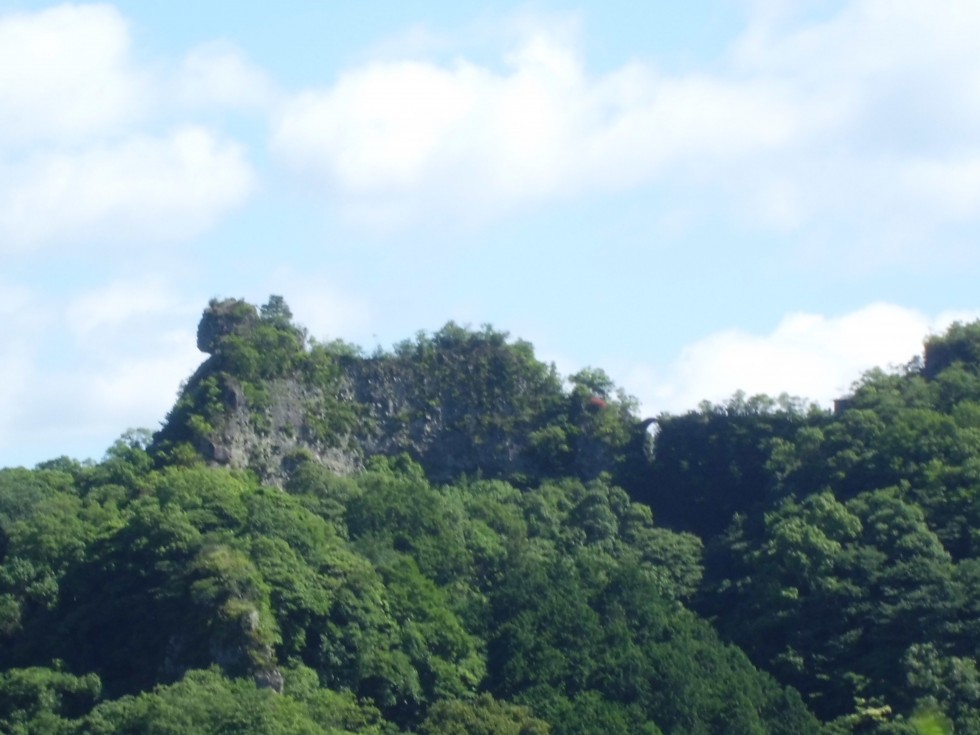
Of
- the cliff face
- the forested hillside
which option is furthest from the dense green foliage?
the cliff face

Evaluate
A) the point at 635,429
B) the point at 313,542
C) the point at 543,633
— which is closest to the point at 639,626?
the point at 543,633

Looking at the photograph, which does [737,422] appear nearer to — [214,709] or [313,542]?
[313,542]

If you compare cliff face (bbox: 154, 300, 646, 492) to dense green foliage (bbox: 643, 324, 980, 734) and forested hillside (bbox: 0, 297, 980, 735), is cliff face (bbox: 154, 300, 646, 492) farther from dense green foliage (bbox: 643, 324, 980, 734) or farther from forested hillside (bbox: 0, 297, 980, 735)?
dense green foliage (bbox: 643, 324, 980, 734)

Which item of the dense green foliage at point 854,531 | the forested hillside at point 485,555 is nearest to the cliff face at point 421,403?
the forested hillside at point 485,555

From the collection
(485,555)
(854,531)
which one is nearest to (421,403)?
(485,555)

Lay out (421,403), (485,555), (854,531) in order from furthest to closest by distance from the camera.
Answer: (421,403), (485,555), (854,531)

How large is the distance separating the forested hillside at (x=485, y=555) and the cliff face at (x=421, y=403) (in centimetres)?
8

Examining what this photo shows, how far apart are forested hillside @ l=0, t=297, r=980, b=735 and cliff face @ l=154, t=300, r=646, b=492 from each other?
0.28 feet

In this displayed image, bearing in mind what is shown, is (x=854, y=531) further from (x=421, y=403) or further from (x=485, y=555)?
(x=421, y=403)

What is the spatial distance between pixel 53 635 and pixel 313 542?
20.1ft

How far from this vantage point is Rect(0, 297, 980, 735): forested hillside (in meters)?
32.0

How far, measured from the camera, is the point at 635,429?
45500 mm

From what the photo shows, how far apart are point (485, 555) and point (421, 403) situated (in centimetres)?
775

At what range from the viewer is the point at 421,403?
44.9 metres
